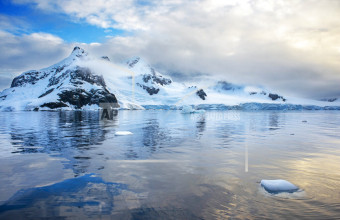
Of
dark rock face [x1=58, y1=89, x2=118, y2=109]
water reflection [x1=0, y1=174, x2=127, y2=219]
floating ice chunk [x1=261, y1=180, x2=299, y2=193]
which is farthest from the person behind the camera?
dark rock face [x1=58, y1=89, x2=118, y2=109]

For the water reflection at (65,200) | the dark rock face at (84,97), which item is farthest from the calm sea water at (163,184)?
the dark rock face at (84,97)

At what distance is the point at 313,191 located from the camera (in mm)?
7598

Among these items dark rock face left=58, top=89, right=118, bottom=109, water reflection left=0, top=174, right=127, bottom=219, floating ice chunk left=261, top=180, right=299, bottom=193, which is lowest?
water reflection left=0, top=174, right=127, bottom=219

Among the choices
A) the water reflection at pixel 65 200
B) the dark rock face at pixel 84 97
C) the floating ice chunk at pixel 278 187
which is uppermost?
the dark rock face at pixel 84 97

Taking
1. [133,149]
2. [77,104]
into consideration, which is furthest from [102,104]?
[133,149]

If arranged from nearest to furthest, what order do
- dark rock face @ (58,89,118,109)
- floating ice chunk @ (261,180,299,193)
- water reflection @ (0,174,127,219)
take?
water reflection @ (0,174,127,219)
floating ice chunk @ (261,180,299,193)
dark rock face @ (58,89,118,109)

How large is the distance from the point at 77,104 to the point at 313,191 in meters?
184

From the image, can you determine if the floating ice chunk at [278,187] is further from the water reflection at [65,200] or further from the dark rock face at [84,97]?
the dark rock face at [84,97]

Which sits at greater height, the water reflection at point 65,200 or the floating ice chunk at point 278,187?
the floating ice chunk at point 278,187

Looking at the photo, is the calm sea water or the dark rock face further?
the dark rock face

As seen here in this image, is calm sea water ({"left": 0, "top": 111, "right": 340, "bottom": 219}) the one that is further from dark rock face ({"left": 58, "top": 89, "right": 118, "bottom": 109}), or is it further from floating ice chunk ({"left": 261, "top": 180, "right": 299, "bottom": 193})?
dark rock face ({"left": 58, "top": 89, "right": 118, "bottom": 109})

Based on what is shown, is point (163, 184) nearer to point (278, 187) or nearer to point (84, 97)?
point (278, 187)

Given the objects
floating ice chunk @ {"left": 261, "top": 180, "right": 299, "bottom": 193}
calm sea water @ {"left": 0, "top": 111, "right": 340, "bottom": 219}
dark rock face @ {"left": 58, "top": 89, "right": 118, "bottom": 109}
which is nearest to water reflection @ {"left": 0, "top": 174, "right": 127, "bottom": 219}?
calm sea water @ {"left": 0, "top": 111, "right": 340, "bottom": 219}

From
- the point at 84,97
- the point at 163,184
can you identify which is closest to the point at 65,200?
the point at 163,184
